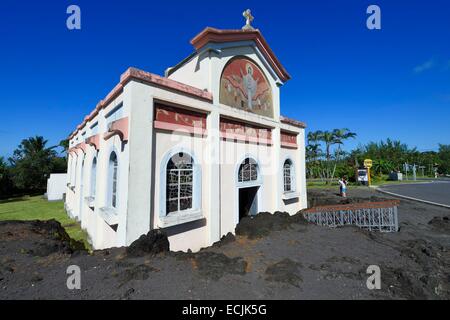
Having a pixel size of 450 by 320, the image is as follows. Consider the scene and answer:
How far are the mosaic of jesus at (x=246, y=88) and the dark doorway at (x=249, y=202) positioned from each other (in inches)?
133

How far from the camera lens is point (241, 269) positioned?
4246 mm

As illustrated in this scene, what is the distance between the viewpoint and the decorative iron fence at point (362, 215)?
7.88 metres

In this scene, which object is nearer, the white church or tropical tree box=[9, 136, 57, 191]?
the white church

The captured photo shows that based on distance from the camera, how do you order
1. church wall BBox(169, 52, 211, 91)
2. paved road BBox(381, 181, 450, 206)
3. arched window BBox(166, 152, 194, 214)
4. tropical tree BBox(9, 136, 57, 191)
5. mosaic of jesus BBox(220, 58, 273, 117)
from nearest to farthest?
arched window BBox(166, 152, 194, 214)
church wall BBox(169, 52, 211, 91)
mosaic of jesus BBox(220, 58, 273, 117)
paved road BBox(381, 181, 450, 206)
tropical tree BBox(9, 136, 57, 191)

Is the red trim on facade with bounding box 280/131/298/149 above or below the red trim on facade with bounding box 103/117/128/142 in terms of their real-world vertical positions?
above

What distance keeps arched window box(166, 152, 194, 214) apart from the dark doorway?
3.28 m

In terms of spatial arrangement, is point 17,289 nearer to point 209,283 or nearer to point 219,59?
point 209,283

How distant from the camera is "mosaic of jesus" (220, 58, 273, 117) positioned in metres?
7.36

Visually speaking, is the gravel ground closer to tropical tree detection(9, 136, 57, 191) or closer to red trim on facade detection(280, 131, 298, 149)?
red trim on facade detection(280, 131, 298, 149)

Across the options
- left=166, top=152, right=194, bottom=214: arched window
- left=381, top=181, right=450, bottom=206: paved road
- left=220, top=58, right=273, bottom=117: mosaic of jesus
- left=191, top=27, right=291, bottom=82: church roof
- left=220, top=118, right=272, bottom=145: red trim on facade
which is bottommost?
left=381, top=181, right=450, bottom=206: paved road

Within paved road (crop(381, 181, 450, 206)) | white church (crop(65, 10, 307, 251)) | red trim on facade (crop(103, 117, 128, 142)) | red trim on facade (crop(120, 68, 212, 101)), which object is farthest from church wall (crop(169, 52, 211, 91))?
paved road (crop(381, 181, 450, 206))

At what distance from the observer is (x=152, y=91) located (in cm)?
520

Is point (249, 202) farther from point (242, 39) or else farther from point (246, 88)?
point (242, 39)

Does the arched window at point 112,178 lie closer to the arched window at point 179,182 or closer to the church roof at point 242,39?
the arched window at point 179,182
